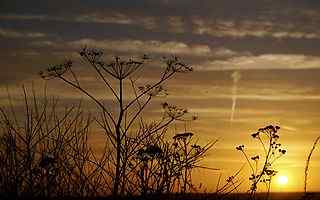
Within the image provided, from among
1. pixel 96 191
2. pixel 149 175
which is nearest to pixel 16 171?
pixel 96 191

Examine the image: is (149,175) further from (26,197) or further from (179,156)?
(26,197)

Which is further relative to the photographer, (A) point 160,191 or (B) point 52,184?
(B) point 52,184

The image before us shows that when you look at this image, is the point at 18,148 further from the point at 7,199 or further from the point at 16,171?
the point at 7,199

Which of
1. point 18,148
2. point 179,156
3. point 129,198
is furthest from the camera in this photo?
point 18,148

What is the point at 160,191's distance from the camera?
1028 cm

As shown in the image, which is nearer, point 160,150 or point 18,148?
point 160,150

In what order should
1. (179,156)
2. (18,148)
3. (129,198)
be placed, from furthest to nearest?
(18,148) → (179,156) → (129,198)

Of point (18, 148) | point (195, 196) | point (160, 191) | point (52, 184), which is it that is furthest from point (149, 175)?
point (18, 148)

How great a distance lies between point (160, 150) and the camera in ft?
35.3

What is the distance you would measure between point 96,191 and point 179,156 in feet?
4.91

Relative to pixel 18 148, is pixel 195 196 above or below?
below

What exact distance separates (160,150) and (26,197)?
235 cm

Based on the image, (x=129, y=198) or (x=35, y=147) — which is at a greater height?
(x=35, y=147)

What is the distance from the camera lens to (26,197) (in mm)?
10812
